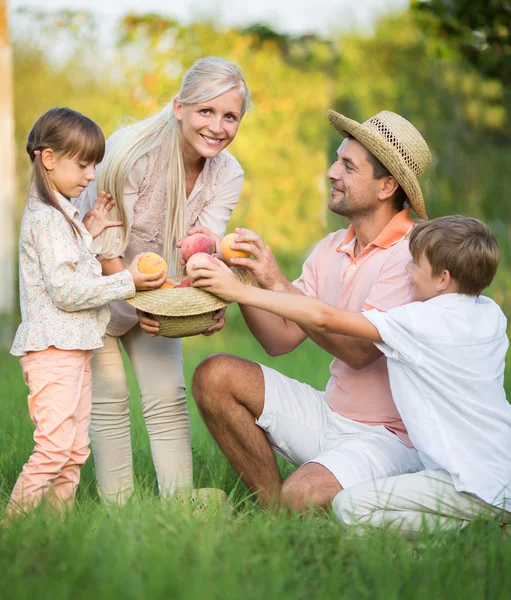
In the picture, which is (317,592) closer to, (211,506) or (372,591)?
(372,591)

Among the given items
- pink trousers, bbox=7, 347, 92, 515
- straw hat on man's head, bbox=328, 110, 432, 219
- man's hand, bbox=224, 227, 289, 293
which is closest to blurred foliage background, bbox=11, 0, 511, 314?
straw hat on man's head, bbox=328, 110, 432, 219

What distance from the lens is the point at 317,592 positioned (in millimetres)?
2689

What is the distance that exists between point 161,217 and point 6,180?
5.27 meters

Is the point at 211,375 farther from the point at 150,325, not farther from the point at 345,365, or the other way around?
the point at 345,365

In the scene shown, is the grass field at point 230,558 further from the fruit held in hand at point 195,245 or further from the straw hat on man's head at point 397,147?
the straw hat on man's head at point 397,147

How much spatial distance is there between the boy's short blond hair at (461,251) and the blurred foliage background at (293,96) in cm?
580

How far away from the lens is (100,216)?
150 inches

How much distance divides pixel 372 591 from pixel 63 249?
1.69 m

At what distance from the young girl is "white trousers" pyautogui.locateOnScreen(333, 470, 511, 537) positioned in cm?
106

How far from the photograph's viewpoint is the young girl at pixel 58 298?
345 centimetres

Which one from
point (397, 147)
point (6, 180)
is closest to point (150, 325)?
point (397, 147)

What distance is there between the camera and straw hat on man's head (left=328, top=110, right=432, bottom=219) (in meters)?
3.91

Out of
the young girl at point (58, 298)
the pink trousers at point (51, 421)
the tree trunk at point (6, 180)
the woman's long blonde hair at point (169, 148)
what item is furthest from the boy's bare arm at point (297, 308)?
the tree trunk at point (6, 180)

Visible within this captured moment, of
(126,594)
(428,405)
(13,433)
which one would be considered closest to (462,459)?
(428,405)
